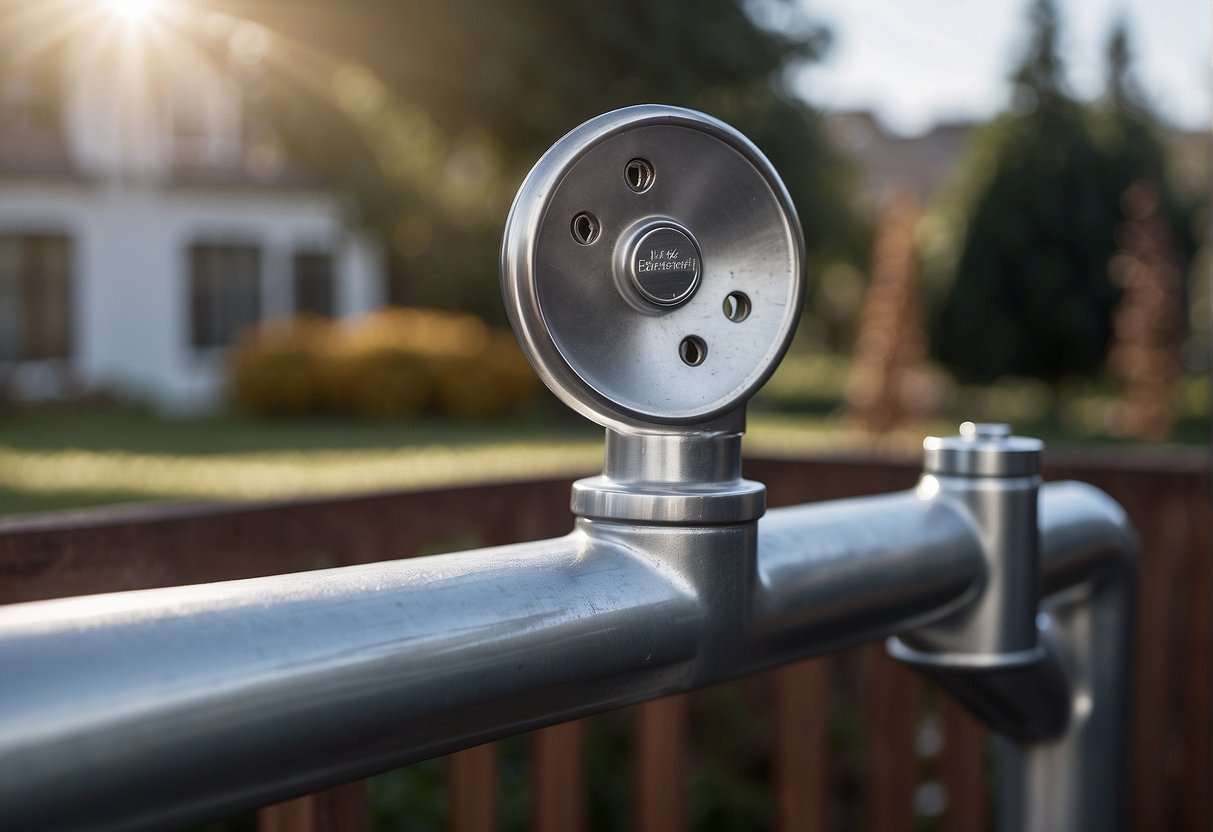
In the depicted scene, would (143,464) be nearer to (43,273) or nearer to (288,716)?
(288,716)

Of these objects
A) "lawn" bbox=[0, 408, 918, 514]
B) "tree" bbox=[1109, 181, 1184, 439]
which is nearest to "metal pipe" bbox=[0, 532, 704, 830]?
"lawn" bbox=[0, 408, 918, 514]

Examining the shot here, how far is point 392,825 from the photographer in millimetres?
2643

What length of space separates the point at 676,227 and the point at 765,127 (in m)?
12.0

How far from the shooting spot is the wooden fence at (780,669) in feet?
4.22

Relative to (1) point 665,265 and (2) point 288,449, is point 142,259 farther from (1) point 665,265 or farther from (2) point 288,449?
(1) point 665,265

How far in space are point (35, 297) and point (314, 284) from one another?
3938 mm

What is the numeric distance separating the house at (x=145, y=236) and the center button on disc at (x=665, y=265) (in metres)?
15.4

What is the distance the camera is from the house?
52.7 feet

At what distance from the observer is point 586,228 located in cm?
68

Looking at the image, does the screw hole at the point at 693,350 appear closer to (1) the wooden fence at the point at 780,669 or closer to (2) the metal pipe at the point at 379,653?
(2) the metal pipe at the point at 379,653

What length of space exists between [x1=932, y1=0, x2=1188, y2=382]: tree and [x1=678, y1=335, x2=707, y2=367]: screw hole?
16875 mm

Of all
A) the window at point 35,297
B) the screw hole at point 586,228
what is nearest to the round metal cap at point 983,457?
the screw hole at point 586,228

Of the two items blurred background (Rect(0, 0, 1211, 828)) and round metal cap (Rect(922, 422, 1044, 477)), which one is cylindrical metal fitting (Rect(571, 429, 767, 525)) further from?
blurred background (Rect(0, 0, 1211, 828))

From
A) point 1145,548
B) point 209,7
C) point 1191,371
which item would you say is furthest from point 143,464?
point 1191,371
